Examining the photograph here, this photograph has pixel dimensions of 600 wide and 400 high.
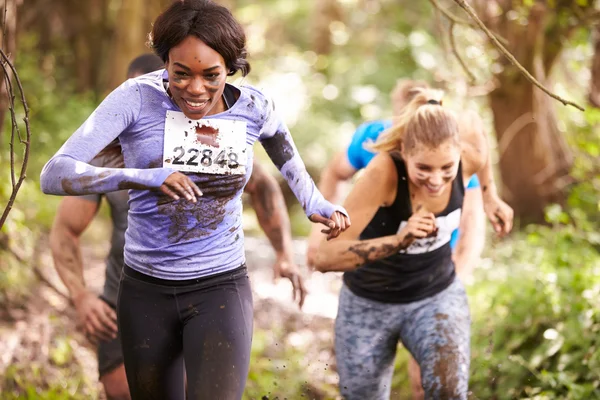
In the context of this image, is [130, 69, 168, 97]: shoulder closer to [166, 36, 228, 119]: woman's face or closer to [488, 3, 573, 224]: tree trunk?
[166, 36, 228, 119]: woman's face

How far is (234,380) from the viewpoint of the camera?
9.74ft

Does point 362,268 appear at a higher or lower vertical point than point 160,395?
lower

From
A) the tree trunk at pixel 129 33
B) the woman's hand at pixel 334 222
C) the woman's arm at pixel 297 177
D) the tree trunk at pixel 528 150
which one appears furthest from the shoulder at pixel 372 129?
the tree trunk at pixel 129 33

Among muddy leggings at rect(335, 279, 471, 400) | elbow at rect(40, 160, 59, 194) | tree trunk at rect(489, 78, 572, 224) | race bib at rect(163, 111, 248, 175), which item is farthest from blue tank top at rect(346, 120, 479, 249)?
tree trunk at rect(489, 78, 572, 224)

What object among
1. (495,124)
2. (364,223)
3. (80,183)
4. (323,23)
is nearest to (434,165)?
(364,223)

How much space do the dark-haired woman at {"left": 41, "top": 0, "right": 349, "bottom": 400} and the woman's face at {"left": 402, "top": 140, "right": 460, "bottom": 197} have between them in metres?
0.70

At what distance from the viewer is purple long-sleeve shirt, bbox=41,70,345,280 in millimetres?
2785

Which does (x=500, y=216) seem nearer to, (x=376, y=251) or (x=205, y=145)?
(x=376, y=251)

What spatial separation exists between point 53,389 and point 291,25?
74.3 ft

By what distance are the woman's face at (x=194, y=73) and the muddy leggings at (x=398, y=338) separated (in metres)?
1.62

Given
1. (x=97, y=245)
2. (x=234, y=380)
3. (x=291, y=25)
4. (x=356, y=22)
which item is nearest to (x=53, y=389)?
(x=234, y=380)

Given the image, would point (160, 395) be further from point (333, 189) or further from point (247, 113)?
point (333, 189)

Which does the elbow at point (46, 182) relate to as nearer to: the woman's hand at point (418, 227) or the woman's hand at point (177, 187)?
the woman's hand at point (177, 187)

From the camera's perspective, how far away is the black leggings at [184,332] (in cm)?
296
